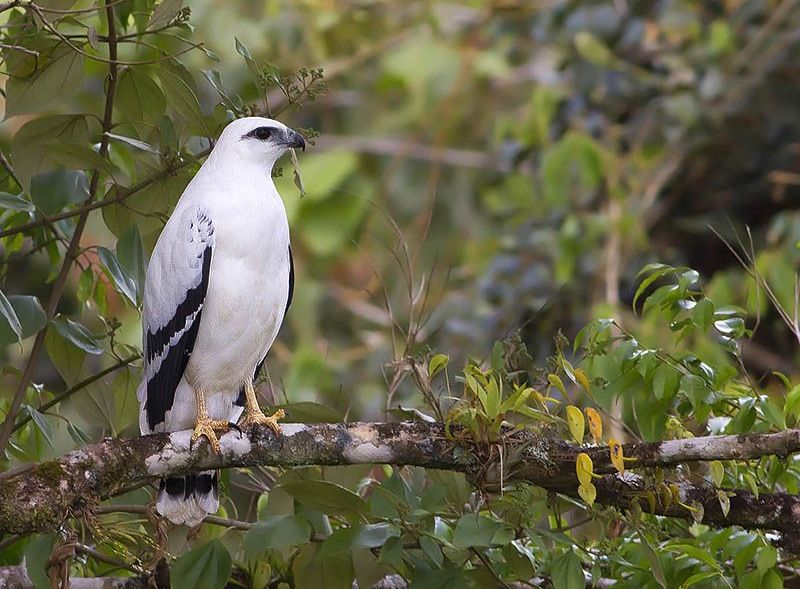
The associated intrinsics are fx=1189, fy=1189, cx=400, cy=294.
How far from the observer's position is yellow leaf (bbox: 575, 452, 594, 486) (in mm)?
2646

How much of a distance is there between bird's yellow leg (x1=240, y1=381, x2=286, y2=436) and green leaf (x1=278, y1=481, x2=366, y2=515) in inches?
7.3

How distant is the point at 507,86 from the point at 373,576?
19.5 ft

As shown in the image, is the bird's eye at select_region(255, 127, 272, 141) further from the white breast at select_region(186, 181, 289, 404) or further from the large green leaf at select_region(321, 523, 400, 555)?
the large green leaf at select_region(321, 523, 400, 555)

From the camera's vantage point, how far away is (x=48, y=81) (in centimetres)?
312

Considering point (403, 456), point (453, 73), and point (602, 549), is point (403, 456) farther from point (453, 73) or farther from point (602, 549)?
point (453, 73)

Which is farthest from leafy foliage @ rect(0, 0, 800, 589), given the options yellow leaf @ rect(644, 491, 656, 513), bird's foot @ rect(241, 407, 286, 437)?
bird's foot @ rect(241, 407, 286, 437)

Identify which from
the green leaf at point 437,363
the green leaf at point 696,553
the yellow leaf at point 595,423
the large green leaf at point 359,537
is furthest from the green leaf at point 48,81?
the green leaf at point 696,553

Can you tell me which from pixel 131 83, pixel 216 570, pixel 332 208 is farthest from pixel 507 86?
pixel 216 570

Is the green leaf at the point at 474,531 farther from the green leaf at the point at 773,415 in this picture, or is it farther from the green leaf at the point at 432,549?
the green leaf at the point at 773,415

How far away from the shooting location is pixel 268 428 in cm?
303

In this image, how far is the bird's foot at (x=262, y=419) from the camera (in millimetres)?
2993

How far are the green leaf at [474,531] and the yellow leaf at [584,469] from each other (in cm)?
21

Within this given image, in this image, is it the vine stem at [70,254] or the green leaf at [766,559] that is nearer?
the green leaf at [766,559]

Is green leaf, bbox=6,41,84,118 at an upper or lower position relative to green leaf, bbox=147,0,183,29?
lower
